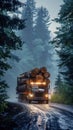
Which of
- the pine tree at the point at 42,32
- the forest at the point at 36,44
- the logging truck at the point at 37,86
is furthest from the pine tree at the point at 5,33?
the pine tree at the point at 42,32

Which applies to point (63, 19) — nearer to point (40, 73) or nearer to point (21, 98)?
point (40, 73)

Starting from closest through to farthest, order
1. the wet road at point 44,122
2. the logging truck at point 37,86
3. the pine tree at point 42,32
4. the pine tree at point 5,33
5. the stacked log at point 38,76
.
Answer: the wet road at point 44,122 → the pine tree at point 5,33 → the logging truck at point 37,86 → the stacked log at point 38,76 → the pine tree at point 42,32

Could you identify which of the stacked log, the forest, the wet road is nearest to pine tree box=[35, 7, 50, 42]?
the forest

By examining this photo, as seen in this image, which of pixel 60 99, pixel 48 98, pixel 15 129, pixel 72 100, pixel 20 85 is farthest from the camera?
pixel 20 85

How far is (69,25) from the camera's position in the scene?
2986 cm

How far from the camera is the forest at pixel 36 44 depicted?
16703mm

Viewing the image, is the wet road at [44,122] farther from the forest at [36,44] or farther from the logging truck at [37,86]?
the logging truck at [37,86]

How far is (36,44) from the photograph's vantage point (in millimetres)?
96938

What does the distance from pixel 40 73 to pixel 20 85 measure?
5.28 m

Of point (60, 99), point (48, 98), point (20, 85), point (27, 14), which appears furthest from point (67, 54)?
point (27, 14)

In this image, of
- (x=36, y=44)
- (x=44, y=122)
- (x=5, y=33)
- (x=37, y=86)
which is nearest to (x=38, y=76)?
(x=37, y=86)

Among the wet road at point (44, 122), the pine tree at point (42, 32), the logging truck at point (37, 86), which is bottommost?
the wet road at point (44, 122)

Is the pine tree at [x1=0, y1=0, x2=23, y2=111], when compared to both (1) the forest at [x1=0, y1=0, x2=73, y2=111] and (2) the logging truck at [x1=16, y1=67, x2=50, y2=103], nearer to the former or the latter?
(1) the forest at [x1=0, y1=0, x2=73, y2=111]

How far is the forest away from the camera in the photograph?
16703 millimetres
